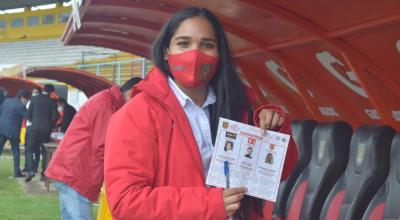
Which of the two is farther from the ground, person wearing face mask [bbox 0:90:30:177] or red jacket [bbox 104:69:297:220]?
red jacket [bbox 104:69:297:220]

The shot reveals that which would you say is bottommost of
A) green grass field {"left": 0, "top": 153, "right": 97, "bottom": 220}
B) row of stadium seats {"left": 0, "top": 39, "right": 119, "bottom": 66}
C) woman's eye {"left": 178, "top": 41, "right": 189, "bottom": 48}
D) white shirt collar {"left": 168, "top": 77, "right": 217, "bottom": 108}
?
green grass field {"left": 0, "top": 153, "right": 97, "bottom": 220}

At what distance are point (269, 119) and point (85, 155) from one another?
2632 millimetres

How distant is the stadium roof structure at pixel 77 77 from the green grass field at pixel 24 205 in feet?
9.16

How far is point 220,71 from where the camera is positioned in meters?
2.27

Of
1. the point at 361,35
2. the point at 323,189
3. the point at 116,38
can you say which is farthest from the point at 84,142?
the point at 116,38

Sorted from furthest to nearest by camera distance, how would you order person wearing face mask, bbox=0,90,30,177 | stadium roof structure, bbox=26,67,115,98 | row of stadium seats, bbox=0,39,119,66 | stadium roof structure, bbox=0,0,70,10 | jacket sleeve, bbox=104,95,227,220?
stadium roof structure, bbox=0,0,70,10 → row of stadium seats, bbox=0,39,119,66 → stadium roof structure, bbox=26,67,115,98 → person wearing face mask, bbox=0,90,30,177 → jacket sleeve, bbox=104,95,227,220

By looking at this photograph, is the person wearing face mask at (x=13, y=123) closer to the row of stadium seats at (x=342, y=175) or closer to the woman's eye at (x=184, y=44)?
the row of stadium seats at (x=342, y=175)

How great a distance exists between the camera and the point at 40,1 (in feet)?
144

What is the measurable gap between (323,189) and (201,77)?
8.34 feet

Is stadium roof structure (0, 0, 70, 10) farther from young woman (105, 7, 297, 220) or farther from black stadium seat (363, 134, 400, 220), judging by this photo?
young woman (105, 7, 297, 220)

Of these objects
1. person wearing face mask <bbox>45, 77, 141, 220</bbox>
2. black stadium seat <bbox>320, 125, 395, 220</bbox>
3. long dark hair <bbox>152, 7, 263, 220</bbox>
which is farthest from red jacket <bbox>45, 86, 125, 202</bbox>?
long dark hair <bbox>152, 7, 263, 220</bbox>

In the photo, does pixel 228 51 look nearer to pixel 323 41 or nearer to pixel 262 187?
pixel 262 187

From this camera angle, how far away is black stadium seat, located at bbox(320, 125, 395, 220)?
12.5 feet

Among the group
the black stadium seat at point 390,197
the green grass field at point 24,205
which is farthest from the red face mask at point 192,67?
the green grass field at point 24,205
